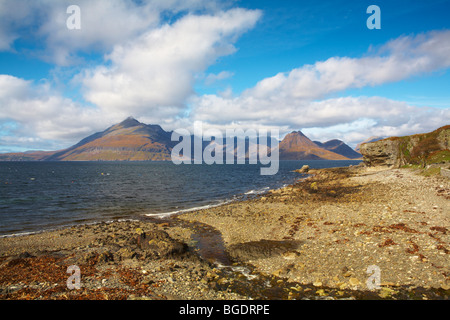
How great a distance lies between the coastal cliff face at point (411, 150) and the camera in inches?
1877

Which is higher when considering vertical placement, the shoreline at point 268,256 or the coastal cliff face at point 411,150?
the coastal cliff face at point 411,150

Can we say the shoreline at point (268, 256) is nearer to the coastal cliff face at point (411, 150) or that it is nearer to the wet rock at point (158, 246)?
the wet rock at point (158, 246)

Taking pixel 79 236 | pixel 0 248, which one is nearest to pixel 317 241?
pixel 79 236

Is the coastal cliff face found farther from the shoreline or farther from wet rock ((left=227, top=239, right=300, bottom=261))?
wet rock ((left=227, top=239, right=300, bottom=261))

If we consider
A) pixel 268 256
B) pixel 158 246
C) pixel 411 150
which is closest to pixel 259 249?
pixel 268 256

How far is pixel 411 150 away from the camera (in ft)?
191

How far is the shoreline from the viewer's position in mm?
11242

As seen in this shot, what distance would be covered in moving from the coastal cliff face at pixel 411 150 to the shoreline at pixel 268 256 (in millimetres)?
27841

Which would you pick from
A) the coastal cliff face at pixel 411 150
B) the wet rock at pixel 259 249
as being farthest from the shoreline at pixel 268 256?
the coastal cliff face at pixel 411 150

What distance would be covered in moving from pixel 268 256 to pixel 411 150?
61835 mm

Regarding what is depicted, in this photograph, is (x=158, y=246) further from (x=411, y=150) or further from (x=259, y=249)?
(x=411, y=150)

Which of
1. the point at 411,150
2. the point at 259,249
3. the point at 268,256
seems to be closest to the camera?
the point at 268,256

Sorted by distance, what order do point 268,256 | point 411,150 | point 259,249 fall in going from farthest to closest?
1. point 411,150
2. point 259,249
3. point 268,256
